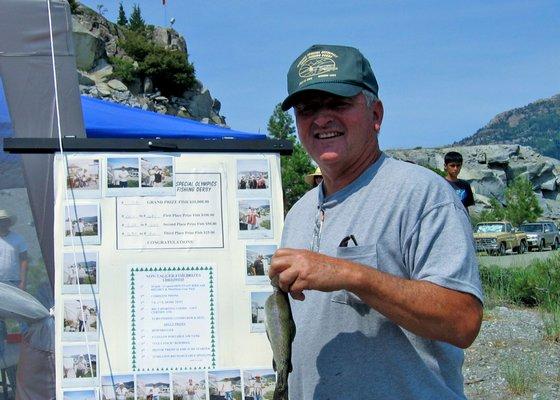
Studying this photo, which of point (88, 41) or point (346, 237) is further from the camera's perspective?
point (88, 41)

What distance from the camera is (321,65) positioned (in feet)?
7.39

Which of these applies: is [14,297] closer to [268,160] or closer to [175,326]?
[175,326]

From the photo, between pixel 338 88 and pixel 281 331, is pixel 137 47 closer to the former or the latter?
pixel 338 88

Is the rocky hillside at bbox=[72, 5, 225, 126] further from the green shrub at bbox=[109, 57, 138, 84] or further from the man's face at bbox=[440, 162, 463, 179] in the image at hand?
the man's face at bbox=[440, 162, 463, 179]

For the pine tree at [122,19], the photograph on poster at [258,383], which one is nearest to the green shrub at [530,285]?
the photograph on poster at [258,383]

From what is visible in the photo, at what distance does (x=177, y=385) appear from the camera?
341cm

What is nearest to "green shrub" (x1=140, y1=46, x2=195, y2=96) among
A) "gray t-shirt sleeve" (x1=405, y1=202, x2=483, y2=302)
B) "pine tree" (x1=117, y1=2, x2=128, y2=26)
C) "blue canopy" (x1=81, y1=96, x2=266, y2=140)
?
"pine tree" (x1=117, y1=2, x2=128, y2=26)

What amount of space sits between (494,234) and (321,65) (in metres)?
36.4

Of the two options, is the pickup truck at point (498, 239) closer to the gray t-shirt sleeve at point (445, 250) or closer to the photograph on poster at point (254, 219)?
the photograph on poster at point (254, 219)

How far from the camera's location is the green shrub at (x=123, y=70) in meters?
74.9

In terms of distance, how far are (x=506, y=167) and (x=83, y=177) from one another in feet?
313

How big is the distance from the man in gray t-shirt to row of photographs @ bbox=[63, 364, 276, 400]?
44.5 inches

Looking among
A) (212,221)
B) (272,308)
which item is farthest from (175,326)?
(272,308)

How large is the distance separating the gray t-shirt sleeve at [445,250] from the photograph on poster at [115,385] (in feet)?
5.84
